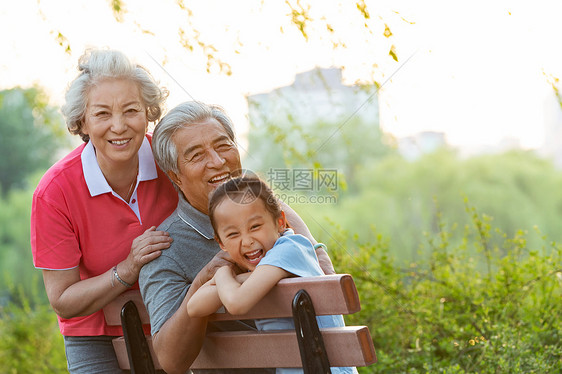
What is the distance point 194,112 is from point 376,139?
14.5 ft

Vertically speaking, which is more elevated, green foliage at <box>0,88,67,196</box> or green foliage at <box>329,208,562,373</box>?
green foliage at <box>0,88,67,196</box>

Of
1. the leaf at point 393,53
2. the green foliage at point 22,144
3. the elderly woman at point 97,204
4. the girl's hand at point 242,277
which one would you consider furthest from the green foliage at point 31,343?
the green foliage at point 22,144

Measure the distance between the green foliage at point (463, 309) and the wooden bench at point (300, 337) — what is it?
50.7 inches

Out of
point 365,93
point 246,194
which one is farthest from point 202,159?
point 365,93

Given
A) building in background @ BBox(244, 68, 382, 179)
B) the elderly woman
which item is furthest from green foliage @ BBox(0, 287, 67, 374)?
the elderly woman

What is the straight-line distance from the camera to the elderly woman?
2.22 m

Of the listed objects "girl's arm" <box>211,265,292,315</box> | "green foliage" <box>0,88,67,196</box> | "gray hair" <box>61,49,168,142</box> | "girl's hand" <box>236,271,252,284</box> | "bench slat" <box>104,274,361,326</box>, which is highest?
"green foliage" <box>0,88,67,196</box>

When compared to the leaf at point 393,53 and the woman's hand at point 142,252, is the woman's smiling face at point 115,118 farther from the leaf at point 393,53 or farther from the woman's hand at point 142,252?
the leaf at point 393,53

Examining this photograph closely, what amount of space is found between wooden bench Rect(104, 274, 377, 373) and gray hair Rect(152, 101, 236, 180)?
23.5 inches

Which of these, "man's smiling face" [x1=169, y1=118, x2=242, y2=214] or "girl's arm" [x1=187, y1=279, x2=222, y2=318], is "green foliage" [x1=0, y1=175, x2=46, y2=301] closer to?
"man's smiling face" [x1=169, y1=118, x2=242, y2=214]

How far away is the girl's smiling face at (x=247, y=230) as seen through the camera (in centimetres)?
188

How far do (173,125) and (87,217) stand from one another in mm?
461

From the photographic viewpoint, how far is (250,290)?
171cm

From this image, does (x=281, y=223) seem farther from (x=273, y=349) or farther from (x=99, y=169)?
(x=99, y=169)
